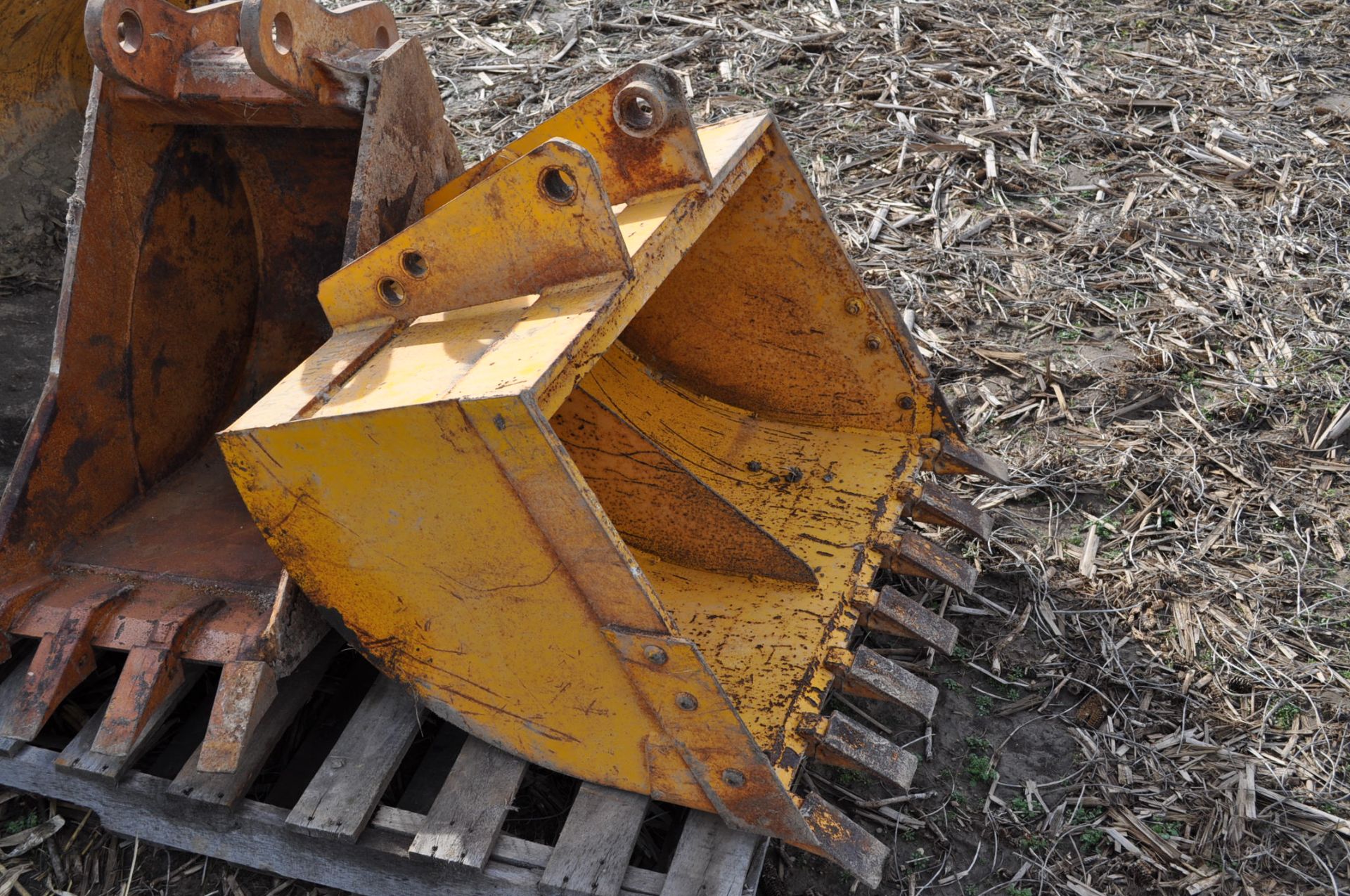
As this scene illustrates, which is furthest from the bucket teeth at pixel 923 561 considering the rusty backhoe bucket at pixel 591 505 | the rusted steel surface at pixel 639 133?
the rusted steel surface at pixel 639 133

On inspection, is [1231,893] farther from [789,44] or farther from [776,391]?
[789,44]

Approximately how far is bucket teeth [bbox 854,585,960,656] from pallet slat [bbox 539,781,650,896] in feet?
2.44

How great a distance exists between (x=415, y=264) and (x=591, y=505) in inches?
27.3

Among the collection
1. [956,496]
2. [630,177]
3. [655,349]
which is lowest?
[956,496]

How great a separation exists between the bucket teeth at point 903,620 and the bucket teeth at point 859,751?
0.37 m

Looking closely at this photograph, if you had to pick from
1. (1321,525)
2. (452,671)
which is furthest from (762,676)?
(1321,525)

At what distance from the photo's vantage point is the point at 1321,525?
3.16m

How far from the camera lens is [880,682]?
2.40m

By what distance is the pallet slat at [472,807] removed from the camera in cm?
215

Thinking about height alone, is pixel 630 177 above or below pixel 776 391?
above

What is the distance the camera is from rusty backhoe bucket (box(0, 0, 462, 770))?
2.31 m

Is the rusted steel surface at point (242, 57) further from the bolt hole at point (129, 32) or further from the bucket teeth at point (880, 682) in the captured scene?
the bucket teeth at point (880, 682)

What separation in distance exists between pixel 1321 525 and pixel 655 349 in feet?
6.75

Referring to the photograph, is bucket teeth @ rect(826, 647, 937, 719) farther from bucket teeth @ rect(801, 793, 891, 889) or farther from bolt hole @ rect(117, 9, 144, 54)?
bolt hole @ rect(117, 9, 144, 54)
